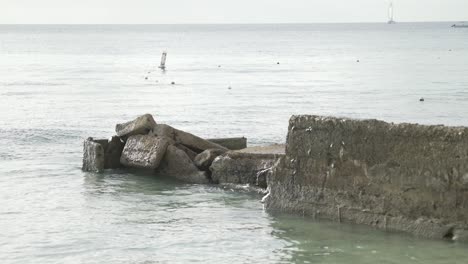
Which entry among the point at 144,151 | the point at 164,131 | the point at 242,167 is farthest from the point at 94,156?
the point at 242,167

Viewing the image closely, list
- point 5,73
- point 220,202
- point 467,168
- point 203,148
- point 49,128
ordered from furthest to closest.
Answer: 1. point 5,73
2. point 49,128
3. point 203,148
4. point 220,202
5. point 467,168

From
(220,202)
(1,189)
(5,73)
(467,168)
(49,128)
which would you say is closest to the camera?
(467,168)

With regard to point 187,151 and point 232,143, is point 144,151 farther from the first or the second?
point 232,143

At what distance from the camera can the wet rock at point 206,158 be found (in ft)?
53.9

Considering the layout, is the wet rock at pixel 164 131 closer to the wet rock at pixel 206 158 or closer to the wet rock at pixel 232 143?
the wet rock at pixel 206 158

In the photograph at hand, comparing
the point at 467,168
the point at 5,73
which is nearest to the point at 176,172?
the point at 467,168

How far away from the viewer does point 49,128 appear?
26344 millimetres

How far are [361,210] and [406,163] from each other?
95 centimetres

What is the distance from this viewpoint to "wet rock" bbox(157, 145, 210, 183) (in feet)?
53.4

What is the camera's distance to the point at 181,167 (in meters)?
16.5

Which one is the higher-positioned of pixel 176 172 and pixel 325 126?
pixel 325 126

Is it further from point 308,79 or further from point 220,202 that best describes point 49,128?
point 308,79

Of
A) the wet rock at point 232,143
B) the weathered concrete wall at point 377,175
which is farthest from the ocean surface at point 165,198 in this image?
the wet rock at point 232,143

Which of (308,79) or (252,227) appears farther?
(308,79)
